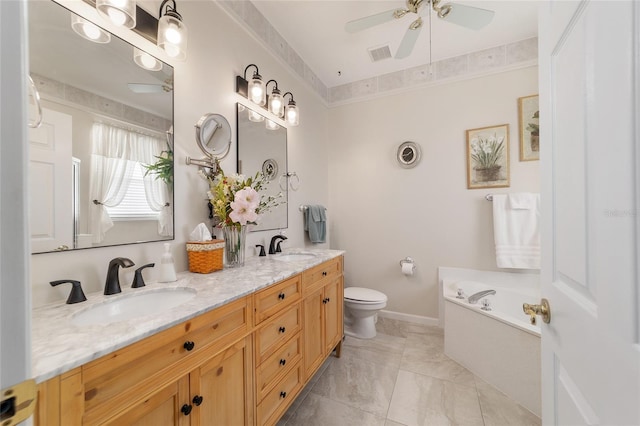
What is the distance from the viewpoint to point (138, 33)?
1199 millimetres

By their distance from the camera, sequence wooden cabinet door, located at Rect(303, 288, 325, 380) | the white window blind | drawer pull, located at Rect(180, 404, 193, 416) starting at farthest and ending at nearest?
wooden cabinet door, located at Rect(303, 288, 325, 380), the white window blind, drawer pull, located at Rect(180, 404, 193, 416)

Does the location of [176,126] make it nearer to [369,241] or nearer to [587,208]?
[587,208]

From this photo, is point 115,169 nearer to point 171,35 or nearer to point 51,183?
point 51,183

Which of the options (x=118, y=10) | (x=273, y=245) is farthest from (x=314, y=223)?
(x=118, y=10)

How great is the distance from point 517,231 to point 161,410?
2.80 metres

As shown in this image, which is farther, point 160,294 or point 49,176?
point 160,294

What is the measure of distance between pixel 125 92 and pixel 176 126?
0.82ft

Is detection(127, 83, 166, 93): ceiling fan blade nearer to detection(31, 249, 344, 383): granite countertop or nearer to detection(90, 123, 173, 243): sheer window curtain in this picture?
detection(90, 123, 173, 243): sheer window curtain

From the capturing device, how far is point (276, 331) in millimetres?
1308

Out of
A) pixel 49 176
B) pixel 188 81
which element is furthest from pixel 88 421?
pixel 188 81

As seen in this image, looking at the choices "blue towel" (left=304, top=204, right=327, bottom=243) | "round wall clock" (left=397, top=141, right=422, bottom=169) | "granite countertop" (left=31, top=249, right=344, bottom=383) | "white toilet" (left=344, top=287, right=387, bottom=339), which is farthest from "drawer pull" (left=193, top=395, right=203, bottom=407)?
"round wall clock" (left=397, top=141, right=422, bottom=169)

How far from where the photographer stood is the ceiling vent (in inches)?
94.7

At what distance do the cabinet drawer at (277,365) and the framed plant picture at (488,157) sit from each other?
2.25 m

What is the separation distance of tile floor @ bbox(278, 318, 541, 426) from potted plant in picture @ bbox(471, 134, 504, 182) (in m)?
1.73
